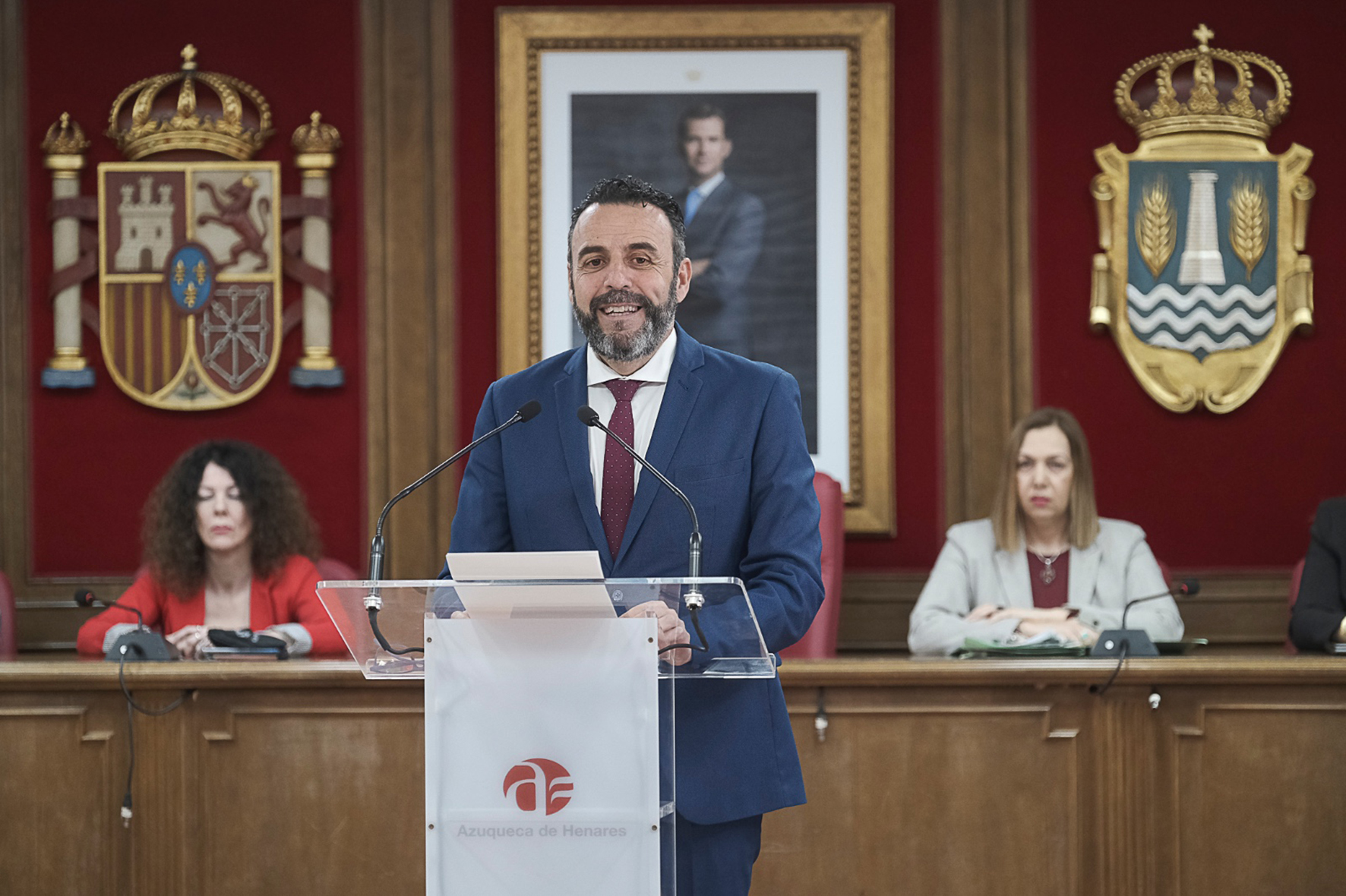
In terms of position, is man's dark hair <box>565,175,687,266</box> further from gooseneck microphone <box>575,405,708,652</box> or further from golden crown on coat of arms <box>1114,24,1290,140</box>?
golden crown on coat of arms <box>1114,24,1290,140</box>

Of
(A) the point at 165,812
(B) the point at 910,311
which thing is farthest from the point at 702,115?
(A) the point at 165,812

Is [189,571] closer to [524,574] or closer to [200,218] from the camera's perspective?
[200,218]

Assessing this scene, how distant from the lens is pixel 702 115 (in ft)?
15.6

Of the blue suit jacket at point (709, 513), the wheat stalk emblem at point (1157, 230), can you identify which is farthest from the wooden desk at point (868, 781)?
the wheat stalk emblem at point (1157, 230)

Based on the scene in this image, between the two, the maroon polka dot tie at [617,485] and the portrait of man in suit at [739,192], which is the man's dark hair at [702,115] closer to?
the portrait of man in suit at [739,192]

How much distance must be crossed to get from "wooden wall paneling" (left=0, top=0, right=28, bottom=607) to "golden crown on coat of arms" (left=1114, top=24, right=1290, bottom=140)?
12.8 feet

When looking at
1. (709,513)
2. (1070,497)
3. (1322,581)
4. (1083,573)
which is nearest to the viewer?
(709,513)

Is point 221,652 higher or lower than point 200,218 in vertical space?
lower

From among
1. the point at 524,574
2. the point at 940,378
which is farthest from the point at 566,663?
the point at 940,378

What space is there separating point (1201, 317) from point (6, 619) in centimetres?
409

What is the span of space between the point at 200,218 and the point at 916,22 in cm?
264

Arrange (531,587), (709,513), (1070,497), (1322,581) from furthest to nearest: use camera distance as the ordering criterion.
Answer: (1070,497) → (1322,581) → (709,513) → (531,587)

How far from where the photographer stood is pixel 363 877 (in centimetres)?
308

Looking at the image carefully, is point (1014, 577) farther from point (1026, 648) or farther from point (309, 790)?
point (309, 790)
